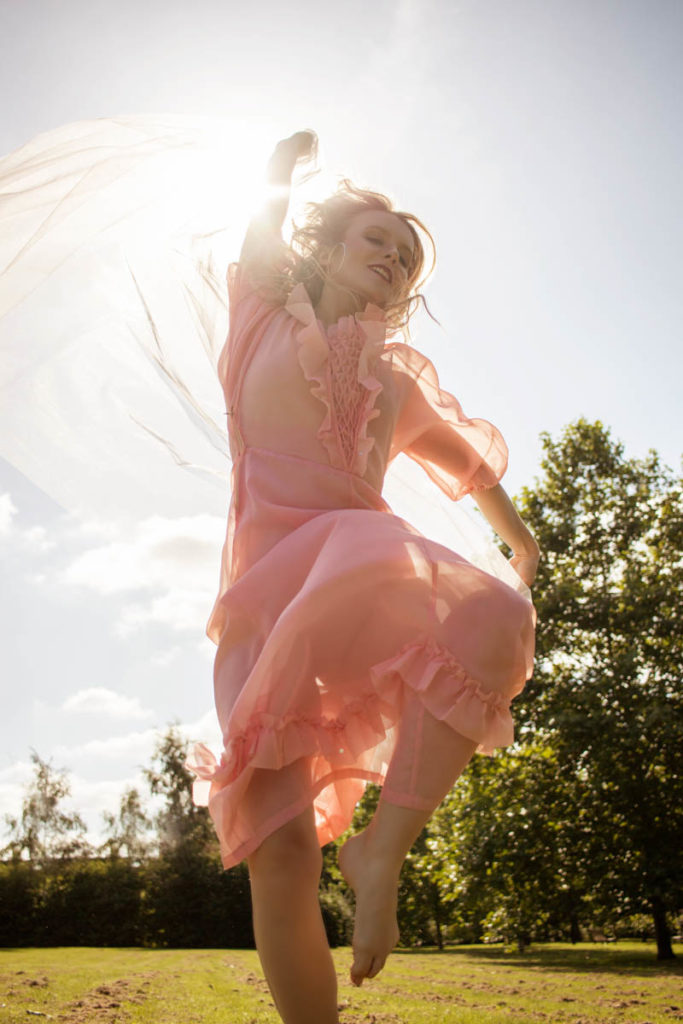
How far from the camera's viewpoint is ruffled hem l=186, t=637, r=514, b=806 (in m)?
1.60

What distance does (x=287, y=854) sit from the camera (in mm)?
1592

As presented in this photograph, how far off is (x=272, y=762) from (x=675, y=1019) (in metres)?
4.68

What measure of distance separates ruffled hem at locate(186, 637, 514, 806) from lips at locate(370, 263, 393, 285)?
4.26ft

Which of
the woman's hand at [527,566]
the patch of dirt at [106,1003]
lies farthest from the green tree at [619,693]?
the woman's hand at [527,566]

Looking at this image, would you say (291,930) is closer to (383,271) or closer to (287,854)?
(287,854)

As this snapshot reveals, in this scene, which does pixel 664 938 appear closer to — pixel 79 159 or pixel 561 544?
pixel 561 544

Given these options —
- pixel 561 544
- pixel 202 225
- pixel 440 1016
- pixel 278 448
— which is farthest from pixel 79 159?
pixel 561 544

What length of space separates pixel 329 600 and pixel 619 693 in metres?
13.0

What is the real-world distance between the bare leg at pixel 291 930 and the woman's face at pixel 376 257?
62.6 inches

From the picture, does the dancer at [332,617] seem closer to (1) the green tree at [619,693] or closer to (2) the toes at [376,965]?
(2) the toes at [376,965]

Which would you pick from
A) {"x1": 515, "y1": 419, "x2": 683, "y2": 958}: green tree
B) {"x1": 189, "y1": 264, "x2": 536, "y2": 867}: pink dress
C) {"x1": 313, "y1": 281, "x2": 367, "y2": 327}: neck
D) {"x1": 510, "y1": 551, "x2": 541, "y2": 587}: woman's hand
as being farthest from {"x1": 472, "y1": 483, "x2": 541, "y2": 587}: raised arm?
{"x1": 515, "y1": 419, "x2": 683, "y2": 958}: green tree

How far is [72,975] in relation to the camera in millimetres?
8023

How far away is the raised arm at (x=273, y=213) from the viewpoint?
8.06 feet

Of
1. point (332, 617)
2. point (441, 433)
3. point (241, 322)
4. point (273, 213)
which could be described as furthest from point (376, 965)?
point (273, 213)
